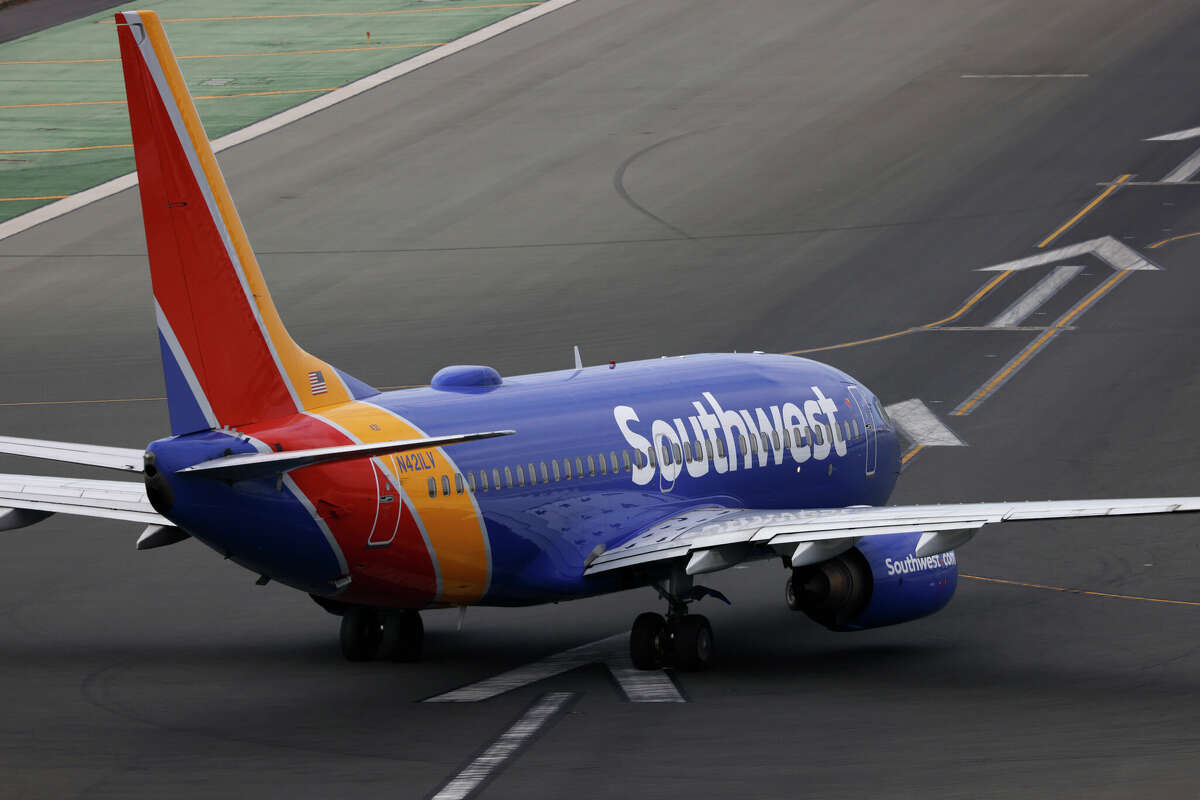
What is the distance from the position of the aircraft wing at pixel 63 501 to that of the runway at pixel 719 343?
2.48 m

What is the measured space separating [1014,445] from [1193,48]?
44.1 m

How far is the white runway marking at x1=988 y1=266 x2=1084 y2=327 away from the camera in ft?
203

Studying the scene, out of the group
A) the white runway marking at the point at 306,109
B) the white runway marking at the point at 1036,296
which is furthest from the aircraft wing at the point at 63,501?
the white runway marking at the point at 306,109

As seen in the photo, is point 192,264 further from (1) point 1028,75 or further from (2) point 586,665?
(1) point 1028,75

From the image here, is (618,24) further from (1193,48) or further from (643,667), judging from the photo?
(643,667)

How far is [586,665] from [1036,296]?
34089mm

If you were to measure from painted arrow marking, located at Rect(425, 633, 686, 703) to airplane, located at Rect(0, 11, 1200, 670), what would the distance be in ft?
1.79

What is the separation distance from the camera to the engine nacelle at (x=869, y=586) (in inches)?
1341

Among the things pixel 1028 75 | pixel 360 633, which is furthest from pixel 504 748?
pixel 1028 75

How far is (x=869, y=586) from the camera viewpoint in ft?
112

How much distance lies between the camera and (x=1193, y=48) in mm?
88125

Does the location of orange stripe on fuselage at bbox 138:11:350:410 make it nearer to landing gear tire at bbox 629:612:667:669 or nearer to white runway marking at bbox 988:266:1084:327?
landing gear tire at bbox 629:612:667:669

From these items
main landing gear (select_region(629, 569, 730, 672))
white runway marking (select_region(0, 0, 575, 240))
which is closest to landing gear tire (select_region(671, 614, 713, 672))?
main landing gear (select_region(629, 569, 730, 672))

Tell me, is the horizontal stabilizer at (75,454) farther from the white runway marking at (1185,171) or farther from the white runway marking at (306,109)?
the white runway marking at (1185,171)
